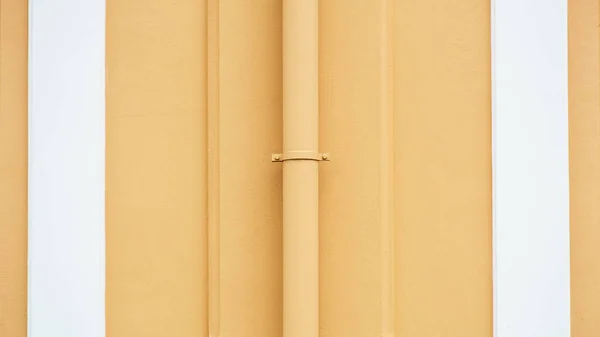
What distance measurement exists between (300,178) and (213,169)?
28 centimetres

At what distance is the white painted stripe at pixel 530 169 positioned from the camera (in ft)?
7.08

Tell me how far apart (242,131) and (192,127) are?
0.50 ft

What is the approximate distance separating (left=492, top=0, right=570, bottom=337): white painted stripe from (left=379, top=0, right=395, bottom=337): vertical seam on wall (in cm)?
30

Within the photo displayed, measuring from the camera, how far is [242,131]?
2.25 meters

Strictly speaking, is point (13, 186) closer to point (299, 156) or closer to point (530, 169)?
point (299, 156)

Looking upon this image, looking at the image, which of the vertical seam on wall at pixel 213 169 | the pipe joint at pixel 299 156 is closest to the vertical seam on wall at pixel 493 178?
the pipe joint at pixel 299 156

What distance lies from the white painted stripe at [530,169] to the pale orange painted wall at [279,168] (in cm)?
4

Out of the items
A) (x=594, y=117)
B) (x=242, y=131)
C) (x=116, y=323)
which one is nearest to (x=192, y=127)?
(x=242, y=131)

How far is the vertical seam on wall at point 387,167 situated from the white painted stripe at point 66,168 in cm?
82

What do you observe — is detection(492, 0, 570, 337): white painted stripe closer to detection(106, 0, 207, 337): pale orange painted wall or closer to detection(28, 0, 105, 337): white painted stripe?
detection(106, 0, 207, 337): pale orange painted wall

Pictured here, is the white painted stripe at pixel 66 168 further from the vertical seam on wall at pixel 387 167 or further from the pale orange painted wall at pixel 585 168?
the pale orange painted wall at pixel 585 168

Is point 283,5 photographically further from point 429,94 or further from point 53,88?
point 53,88

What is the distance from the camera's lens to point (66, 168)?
7.14ft

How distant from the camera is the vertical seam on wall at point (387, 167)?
2.19m
